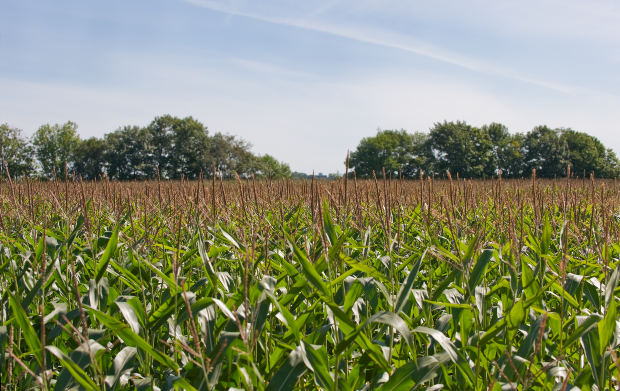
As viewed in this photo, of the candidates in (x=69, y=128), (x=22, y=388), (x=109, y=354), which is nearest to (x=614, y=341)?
(x=109, y=354)

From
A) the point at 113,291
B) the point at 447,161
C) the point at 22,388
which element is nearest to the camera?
the point at 22,388

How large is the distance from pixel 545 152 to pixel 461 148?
1279cm

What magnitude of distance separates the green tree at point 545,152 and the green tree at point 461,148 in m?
5.81

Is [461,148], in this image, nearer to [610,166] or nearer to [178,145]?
[610,166]

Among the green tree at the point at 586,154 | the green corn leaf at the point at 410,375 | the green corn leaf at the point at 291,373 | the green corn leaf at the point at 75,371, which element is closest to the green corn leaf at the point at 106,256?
the green corn leaf at the point at 75,371

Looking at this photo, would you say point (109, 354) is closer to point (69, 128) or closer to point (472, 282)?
point (472, 282)

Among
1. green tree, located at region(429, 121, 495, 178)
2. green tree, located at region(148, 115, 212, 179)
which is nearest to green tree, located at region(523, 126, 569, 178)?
green tree, located at region(429, 121, 495, 178)

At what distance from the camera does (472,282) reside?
6.84ft

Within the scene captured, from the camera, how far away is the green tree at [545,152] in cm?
6019

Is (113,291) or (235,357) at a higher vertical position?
(113,291)

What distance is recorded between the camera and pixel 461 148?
2445 inches

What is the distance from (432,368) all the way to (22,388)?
202cm

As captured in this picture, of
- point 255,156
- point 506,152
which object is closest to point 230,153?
point 255,156

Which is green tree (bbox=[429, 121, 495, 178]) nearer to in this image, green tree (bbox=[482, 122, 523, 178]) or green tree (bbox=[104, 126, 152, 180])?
green tree (bbox=[482, 122, 523, 178])
